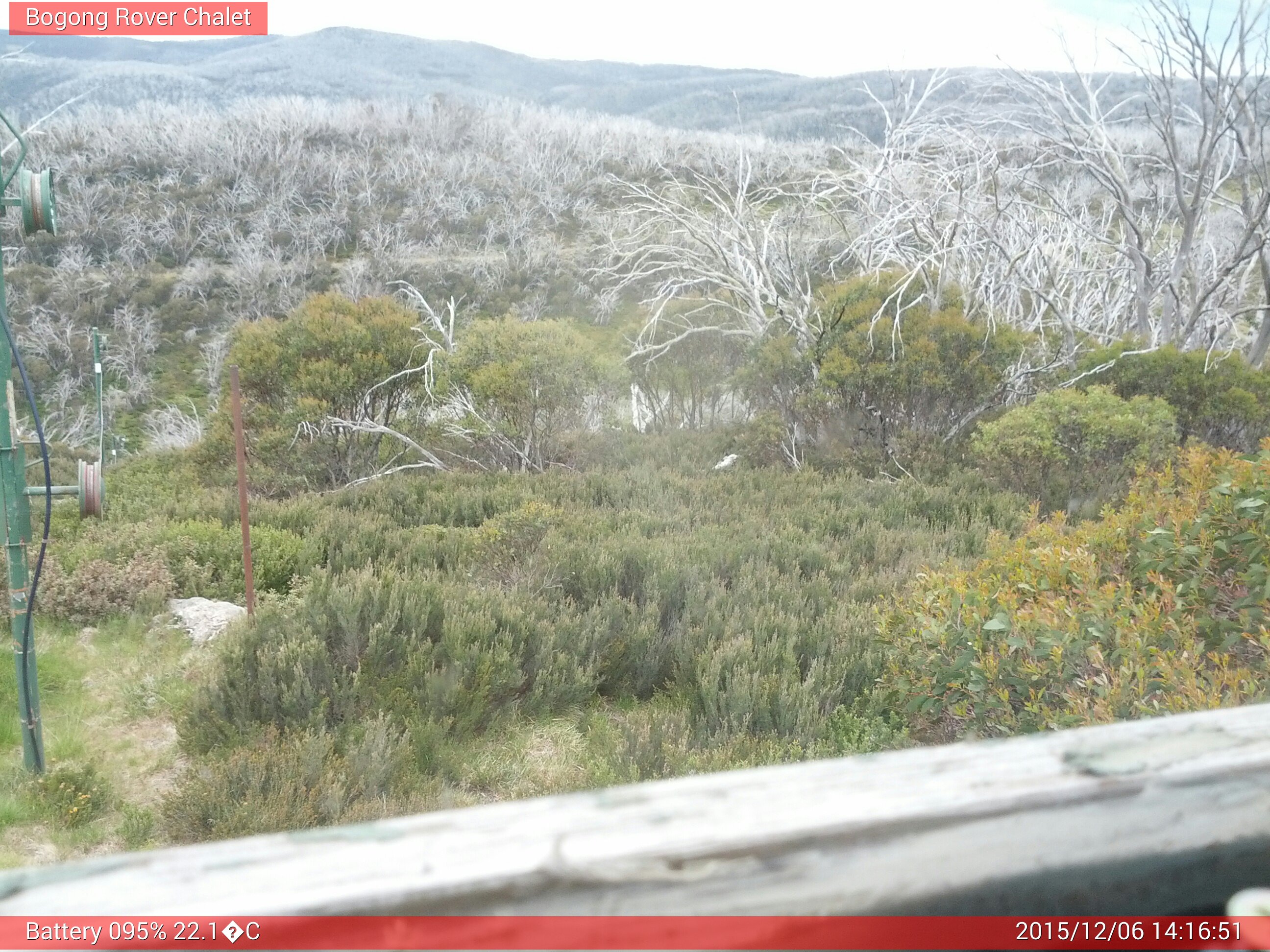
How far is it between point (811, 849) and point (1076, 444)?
791 centimetres

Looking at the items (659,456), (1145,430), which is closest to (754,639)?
(1145,430)

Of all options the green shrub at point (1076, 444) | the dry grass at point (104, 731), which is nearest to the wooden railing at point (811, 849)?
the dry grass at point (104, 731)

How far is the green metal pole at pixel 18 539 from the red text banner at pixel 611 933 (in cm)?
340

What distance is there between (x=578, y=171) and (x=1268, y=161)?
85.4 feet

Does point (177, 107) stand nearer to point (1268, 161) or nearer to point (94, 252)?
point (94, 252)

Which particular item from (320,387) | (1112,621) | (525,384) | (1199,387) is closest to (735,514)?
(525,384)

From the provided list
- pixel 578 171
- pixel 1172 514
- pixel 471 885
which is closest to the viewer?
pixel 471 885

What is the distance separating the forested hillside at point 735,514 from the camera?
10.5ft

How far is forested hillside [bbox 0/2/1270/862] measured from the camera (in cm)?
321

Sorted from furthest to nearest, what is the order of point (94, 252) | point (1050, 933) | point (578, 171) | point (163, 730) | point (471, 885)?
point (578, 171)
point (94, 252)
point (163, 730)
point (1050, 933)
point (471, 885)

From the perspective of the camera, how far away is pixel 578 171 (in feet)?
107

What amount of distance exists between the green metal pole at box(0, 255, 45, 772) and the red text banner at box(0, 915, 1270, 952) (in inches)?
134

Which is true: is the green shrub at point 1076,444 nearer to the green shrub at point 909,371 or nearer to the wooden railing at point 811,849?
the green shrub at point 909,371

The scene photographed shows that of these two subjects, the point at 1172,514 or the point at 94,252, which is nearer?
the point at 1172,514
